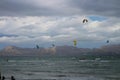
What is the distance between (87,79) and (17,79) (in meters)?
14.6

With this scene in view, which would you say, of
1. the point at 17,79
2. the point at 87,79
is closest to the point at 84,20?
the point at 87,79

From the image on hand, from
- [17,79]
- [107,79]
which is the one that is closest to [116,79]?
[107,79]

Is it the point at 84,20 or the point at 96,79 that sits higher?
the point at 84,20

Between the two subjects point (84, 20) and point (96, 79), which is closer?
point (84, 20)

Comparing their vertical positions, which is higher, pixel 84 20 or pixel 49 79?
pixel 84 20

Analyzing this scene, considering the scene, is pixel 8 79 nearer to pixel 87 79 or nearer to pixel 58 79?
pixel 58 79

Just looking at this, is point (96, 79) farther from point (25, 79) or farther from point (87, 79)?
point (25, 79)

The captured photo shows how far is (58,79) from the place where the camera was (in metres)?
62.3

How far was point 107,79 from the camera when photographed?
6197 cm

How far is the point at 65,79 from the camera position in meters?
62.1

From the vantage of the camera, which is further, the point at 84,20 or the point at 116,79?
the point at 116,79

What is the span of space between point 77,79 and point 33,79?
9.13m

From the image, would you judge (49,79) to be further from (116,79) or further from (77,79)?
(116,79)

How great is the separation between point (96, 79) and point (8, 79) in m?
18.1
